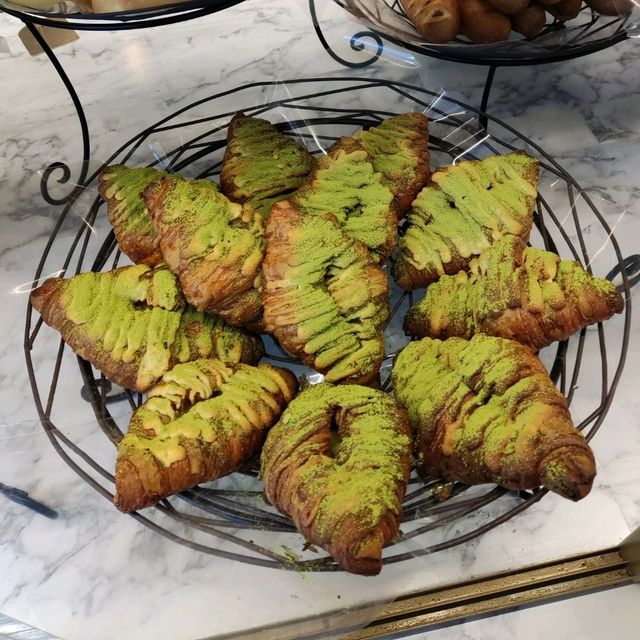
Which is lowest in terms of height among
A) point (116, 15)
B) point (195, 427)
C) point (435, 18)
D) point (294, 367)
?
point (294, 367)

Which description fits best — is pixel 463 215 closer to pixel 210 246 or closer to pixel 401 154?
pixel 401 154

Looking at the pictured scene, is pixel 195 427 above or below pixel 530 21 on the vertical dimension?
below

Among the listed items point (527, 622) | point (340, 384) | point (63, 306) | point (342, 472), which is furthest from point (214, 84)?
point (527, 622)

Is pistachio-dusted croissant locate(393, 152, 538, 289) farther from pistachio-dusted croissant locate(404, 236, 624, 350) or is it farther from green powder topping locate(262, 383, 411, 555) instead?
green powder topping locate(262, 383, 411, 555)

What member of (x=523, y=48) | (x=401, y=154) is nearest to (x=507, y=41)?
(x=523, y=48)

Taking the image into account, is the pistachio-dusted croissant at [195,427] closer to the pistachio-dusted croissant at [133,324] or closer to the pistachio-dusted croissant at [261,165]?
the pistachio-dusted croissant at [133,324]

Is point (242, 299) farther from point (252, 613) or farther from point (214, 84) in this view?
point (214, 84)
